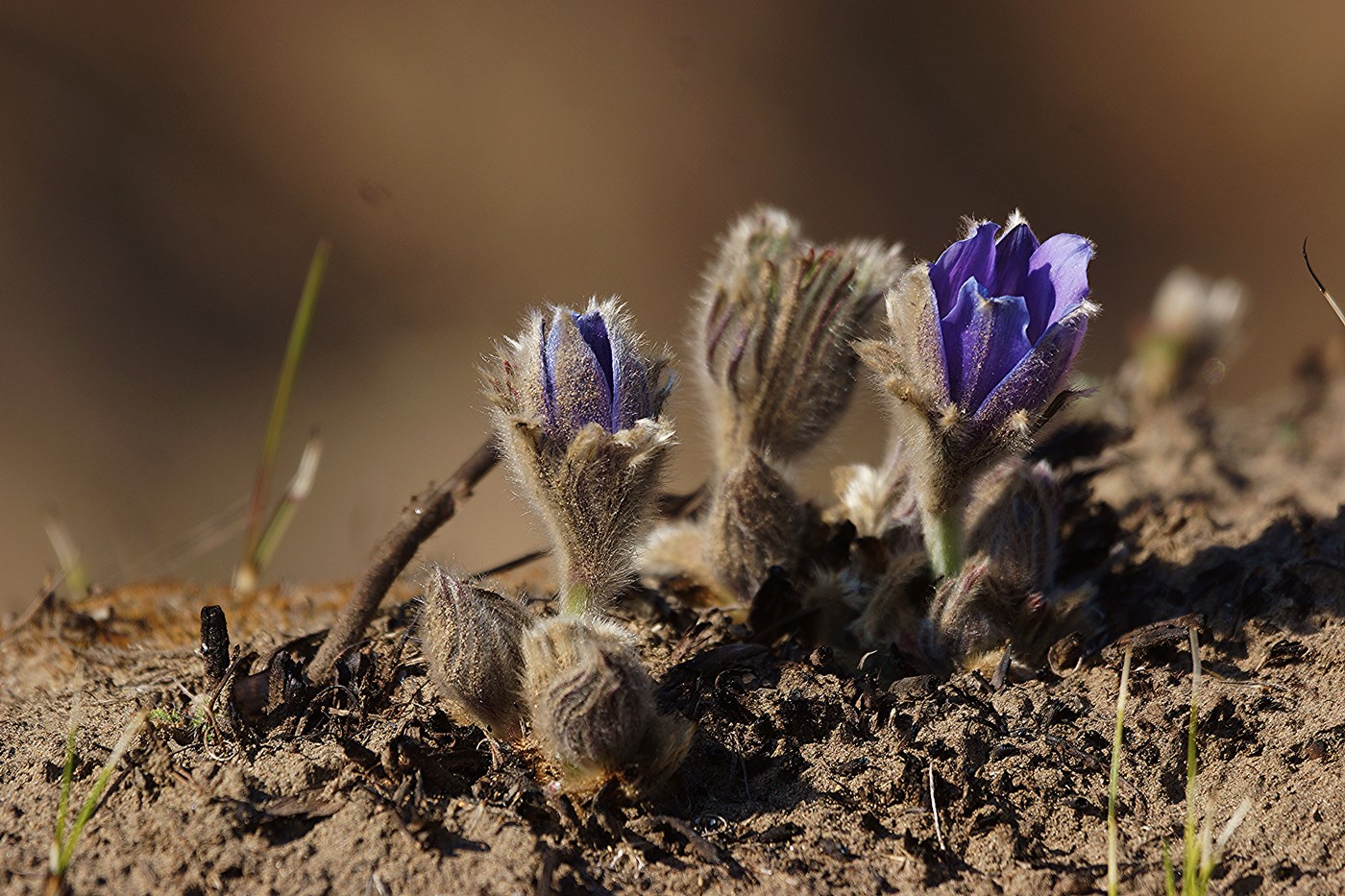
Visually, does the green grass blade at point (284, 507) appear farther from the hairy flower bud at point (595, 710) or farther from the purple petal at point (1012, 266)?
the purple petal at point (1012, 266)

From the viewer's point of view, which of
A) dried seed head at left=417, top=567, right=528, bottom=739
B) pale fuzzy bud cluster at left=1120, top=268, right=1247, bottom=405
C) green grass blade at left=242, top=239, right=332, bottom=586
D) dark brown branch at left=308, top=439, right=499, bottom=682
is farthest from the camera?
pale fuzzy bud cluster at left=1120, top=268, right=1247, bottom=405

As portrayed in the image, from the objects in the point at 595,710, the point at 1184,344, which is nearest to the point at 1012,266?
the point at 595,710

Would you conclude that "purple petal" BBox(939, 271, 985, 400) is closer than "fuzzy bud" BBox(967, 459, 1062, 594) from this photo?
Yes

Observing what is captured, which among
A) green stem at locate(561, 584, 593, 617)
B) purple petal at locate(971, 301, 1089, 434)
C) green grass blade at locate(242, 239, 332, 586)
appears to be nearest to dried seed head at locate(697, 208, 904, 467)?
purple petal at locate(971, 301, 1089, 434)

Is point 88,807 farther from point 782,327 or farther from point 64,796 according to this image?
point 782,327

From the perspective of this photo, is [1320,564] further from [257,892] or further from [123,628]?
[123,628]

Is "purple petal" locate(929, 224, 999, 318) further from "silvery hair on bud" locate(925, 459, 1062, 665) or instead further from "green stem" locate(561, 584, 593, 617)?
"green stem" locate(561, 584, 593, 617)
